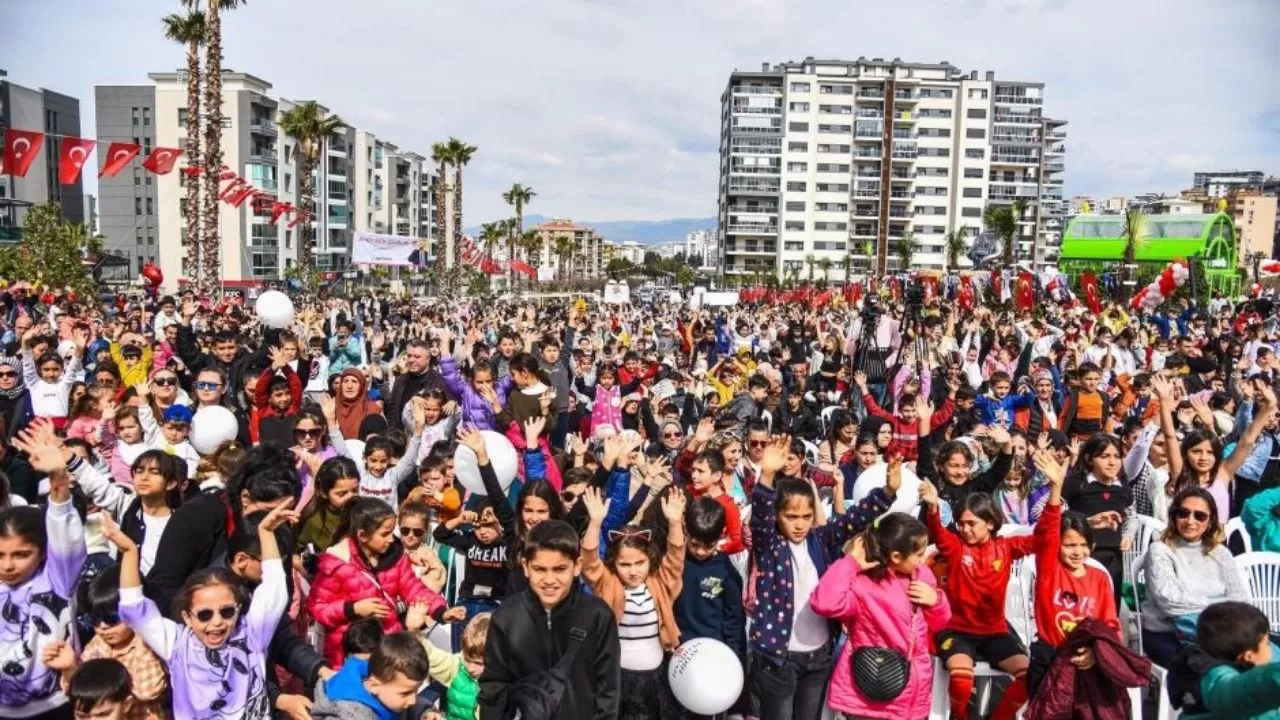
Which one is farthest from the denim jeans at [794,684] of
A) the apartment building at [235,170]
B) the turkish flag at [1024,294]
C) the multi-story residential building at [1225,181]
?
the multi-story residential building at [1225,181]

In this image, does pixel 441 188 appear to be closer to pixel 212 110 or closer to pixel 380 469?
pixel 212 110

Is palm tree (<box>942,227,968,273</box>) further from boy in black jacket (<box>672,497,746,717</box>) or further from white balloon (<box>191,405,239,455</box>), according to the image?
boy in black jacket (<box>672,497,746,717</box>)

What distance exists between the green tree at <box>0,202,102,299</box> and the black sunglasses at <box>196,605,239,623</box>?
2827 cm

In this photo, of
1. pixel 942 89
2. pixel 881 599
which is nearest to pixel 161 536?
pixel 881 599

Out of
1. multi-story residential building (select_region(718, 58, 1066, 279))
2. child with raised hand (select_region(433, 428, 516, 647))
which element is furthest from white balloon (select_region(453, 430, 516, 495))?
multi-story residential building (select_region(718, 58, 1066, 279))

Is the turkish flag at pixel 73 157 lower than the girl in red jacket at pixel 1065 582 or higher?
higher

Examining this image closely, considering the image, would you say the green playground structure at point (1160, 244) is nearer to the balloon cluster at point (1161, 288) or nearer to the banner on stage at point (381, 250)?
the balloon cluster at point (1161, 288)

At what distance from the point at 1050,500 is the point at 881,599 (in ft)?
3.65

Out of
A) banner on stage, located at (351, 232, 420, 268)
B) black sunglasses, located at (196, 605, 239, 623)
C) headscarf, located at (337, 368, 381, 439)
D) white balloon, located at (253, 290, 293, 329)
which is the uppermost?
banner on stage, located at (351, 232, 420, 268)

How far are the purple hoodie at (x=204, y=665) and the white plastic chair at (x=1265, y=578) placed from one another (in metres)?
5.00

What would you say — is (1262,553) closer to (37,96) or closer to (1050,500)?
(1050,500)

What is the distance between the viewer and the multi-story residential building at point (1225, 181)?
14338 centimetres

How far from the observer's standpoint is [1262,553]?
475cm

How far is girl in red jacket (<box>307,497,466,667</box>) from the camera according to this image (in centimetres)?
388
